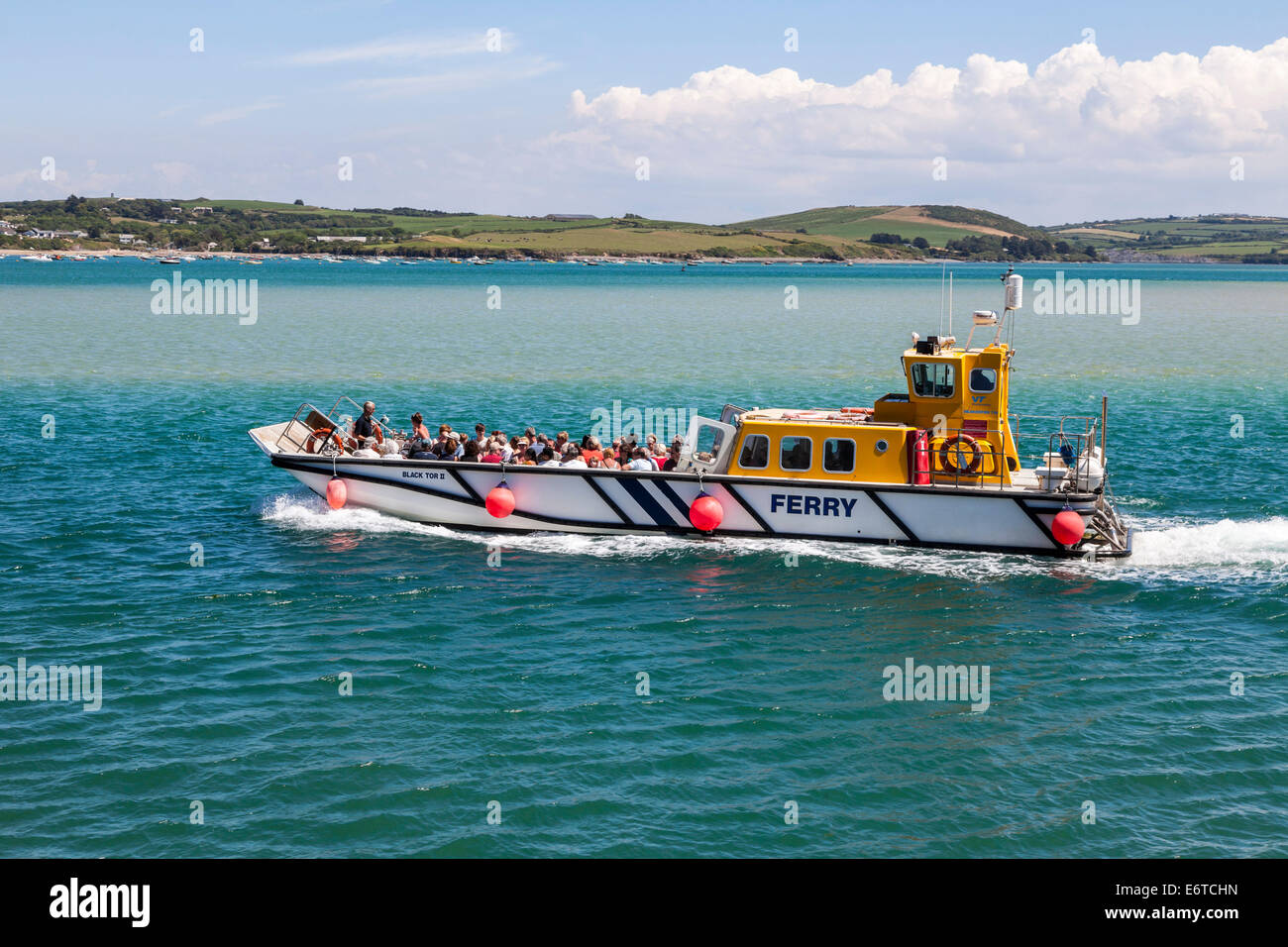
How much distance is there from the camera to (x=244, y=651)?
17594 mm

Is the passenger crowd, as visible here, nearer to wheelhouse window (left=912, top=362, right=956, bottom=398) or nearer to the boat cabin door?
the boat cabin door

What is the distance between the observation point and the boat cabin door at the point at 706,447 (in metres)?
23.1

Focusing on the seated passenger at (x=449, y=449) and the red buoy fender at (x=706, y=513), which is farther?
the seated passenger at (x=449, y=449)

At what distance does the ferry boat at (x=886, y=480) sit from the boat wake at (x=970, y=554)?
287mm

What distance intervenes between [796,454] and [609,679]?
766cm

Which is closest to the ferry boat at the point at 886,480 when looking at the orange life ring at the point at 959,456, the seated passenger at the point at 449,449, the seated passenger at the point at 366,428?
the orange life ring at the point at 959,456

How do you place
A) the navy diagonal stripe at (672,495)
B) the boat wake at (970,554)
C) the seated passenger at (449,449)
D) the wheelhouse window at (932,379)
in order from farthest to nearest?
1. the seated passenger at (449,449)
2. the navy diagonal stripe at (672,495)
3. the wheelhouse window at (932,379)
4. the boat wake at (970,554)

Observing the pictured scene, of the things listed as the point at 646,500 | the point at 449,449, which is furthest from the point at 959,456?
the point at 449,449

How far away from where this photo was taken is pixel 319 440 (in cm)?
2592

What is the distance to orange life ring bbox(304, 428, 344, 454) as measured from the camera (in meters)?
25.5

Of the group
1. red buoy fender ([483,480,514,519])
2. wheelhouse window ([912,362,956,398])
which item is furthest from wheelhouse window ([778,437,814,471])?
red buoy fender ([483,480,514,519])

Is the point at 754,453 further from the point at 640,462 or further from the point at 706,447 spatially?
the point at 640,462

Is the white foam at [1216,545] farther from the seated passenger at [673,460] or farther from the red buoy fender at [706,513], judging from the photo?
the seated passenger at [673,460]

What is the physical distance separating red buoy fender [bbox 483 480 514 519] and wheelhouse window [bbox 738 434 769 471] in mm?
4861
